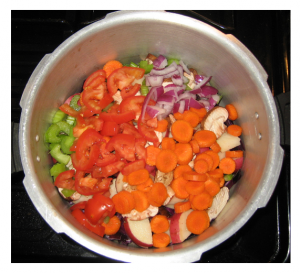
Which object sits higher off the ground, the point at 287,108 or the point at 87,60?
the point at 87,60

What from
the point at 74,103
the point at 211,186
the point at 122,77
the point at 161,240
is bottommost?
the point at 161,240

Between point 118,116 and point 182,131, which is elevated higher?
point 118,116

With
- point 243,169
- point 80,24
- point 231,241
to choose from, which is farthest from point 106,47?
point 231,241

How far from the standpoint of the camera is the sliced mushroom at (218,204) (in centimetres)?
143

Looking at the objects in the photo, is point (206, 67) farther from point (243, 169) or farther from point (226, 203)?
point (226, 203)

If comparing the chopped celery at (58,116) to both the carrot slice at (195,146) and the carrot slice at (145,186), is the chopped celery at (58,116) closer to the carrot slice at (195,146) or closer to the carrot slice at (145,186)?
the carrot slice at (145,186)

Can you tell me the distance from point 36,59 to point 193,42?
1.12 metres

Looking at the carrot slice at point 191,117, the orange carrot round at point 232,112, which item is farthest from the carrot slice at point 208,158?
the orange carrot round at point 232,112

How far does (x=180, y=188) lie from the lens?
4.77ft

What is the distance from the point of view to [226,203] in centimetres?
146

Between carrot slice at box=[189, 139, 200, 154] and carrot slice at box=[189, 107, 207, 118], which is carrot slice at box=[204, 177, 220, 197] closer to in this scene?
carrot slice at box=[189, 139, 200, 154]

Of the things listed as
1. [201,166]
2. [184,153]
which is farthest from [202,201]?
[184,153]

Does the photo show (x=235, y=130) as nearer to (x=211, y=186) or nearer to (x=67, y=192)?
(x=211, y=186)

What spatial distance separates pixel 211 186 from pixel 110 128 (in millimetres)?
726
